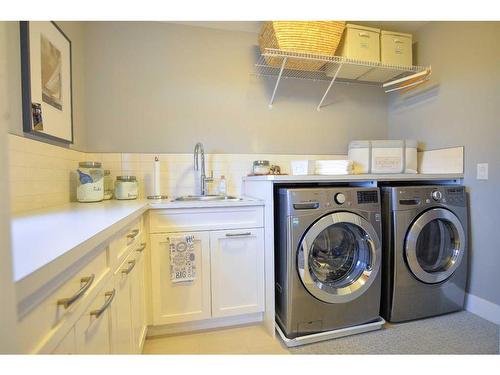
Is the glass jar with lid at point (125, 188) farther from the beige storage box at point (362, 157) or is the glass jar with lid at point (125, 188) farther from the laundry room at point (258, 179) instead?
the beige storage box at point (362, 157)

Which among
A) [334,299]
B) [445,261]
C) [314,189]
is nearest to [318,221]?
[314,189]

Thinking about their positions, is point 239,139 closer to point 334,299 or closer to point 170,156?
point 170,156

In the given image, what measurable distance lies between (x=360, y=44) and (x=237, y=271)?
76.9 inches

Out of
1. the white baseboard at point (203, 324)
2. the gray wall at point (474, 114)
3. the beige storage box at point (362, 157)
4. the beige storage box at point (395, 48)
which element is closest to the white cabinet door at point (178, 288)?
the white baseboard at point (203, 324)

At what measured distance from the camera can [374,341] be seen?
4.74ft

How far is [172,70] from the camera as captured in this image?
79.4 inches

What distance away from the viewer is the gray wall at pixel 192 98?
1910 mm

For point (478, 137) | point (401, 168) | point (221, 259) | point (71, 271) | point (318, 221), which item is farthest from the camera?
point (401, 168)

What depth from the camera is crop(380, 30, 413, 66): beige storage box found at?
1976 millimetres

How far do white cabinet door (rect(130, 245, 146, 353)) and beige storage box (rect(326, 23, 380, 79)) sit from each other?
80.6 inches

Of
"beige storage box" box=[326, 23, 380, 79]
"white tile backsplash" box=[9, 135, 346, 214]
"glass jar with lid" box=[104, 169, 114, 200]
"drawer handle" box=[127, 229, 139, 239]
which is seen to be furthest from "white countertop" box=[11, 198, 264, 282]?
"beige storage box" box=[326, 23, 380, 79]

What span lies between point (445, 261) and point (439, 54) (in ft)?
5.33

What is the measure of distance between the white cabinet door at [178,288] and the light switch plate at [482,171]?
1.88 m

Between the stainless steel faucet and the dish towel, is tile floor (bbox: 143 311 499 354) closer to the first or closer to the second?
the dish towel
